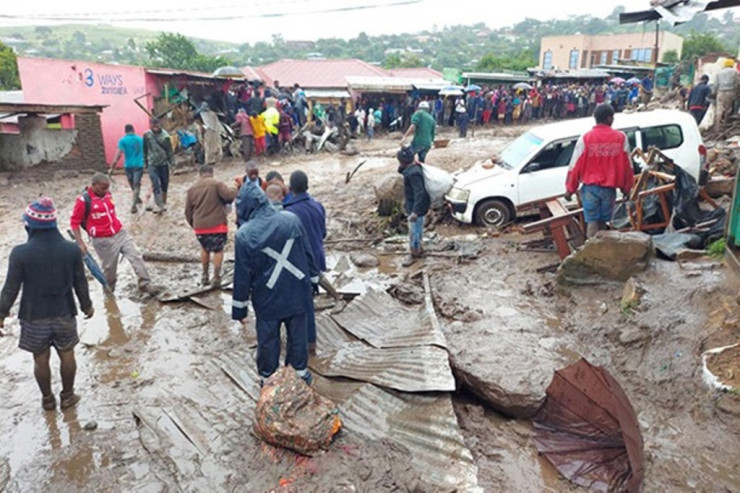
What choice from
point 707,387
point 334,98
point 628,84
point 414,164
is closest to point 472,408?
point 707,387

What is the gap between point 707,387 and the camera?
4199 millimetres

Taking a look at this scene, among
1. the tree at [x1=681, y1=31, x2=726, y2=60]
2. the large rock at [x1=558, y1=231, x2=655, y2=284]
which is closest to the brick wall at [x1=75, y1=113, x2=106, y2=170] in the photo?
the large rock at [x1=558, y1=231, x2=655, y2=284]

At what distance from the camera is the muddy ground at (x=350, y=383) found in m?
3.61

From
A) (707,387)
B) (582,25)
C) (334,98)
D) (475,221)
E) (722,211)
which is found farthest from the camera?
(582,25)

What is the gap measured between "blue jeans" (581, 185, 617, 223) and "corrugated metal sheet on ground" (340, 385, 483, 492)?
363cm

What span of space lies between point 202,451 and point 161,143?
8.01 m

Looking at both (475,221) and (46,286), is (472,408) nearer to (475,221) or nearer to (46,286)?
(46,286)

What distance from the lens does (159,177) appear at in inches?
430

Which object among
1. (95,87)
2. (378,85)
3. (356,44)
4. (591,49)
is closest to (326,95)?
→ (378,85)

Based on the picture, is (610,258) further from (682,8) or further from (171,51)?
(171,51)

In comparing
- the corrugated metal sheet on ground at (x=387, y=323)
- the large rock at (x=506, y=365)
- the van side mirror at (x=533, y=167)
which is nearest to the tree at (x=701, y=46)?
the van side mirror at (x=533, y=167)

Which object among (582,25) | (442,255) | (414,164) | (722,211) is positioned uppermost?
(582,25)

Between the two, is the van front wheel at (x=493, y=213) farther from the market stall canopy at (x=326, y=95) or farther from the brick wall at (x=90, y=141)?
the market stall canopy at (x=326, y=95)

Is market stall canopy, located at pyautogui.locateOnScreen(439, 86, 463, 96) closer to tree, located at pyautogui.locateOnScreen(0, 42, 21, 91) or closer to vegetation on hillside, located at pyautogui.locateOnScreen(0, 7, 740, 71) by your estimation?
tree, located at pyautogui.locateOnScreen(0, 42, 21, 91)
